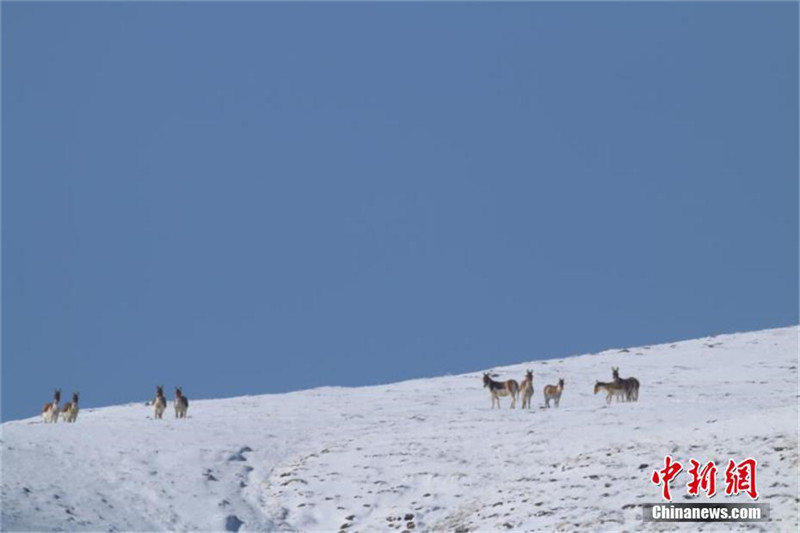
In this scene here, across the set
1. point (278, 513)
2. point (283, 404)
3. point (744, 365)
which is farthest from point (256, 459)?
point (744, 365)

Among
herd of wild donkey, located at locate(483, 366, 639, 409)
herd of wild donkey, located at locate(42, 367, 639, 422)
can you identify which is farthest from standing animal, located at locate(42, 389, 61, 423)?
herd of wild donkey, located at locate(483, 366, 639, 409)

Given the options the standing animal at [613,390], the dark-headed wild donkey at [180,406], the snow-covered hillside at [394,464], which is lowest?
the snow-covered hillside at [394,464]

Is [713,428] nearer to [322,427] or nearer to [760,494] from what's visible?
[760,494]

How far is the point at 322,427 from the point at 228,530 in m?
9.72

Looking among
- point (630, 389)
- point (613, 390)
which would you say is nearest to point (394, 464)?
point (613, 390)

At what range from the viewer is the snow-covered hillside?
2520cm

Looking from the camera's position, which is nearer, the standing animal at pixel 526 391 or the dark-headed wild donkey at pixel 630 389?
the standing animal at pixel 526 391

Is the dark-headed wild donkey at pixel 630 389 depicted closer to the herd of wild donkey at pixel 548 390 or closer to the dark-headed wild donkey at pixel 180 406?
the herd of wild donkey at pixel 548 390

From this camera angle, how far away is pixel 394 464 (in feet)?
99.5

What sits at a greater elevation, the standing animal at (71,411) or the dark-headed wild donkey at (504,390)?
the dark-headed wild donkey at (504,390)

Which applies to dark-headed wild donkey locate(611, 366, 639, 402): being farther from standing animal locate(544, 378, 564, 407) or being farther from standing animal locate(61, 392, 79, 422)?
standing animal locate(61, 392, 79, 422)

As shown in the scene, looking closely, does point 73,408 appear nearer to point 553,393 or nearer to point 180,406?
point 180,406

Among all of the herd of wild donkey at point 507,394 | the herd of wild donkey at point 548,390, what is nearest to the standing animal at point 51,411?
the herd of wild donkey at point 507,394

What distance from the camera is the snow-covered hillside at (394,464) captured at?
82.7 ft
